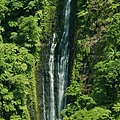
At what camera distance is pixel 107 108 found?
19219 millimetres

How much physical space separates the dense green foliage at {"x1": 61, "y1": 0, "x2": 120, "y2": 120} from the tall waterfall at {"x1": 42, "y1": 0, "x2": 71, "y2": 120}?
632 millimetres

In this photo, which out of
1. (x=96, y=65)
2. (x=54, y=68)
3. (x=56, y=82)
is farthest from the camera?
(x=54, y=68)

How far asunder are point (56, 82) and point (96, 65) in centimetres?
313

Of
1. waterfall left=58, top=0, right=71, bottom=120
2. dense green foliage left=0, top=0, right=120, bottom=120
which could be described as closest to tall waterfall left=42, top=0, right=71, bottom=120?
waterfall left=58, top=0, right=71, bottom=120

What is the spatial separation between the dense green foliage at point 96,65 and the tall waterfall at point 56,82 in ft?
2.07

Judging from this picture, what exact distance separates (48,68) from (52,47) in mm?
1305

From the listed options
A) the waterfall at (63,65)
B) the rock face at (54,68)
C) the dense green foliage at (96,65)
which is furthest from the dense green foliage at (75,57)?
the waterfall at (63,65)

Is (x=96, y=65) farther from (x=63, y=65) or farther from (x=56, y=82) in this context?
(x=56, y=82)

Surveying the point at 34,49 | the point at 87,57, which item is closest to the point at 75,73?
the point at 87,57

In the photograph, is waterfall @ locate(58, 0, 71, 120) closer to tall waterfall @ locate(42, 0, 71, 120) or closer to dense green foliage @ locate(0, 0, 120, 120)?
tall waterfall @ locate(42, 0, 71, 120)

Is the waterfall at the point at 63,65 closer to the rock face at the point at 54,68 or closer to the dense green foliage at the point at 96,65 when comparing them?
the rock face at the point at 54,68

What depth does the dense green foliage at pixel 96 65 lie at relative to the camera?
62.9ft

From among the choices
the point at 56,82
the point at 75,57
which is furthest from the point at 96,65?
the point at 56,82

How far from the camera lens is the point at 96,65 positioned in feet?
66.3
